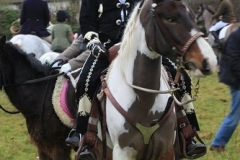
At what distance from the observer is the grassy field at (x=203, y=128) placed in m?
8.60

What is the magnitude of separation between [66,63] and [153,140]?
2.30 metres

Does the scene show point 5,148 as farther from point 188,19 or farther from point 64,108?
point 188,19

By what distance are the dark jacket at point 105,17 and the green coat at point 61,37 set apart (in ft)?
20.6

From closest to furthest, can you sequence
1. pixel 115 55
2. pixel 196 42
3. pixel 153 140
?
pixel 196 42 < pixel 153 140 < pixel 115 55

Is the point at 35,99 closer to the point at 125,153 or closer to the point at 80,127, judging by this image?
the point at 80,127

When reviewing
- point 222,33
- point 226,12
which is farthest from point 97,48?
point 226,12

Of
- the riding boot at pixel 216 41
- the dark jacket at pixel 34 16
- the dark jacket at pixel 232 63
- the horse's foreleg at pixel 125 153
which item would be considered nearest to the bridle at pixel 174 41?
the horse's foreleg at pixel 125 153

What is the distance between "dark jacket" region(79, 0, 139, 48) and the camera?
557 centimetres

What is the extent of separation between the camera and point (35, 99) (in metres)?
6.75

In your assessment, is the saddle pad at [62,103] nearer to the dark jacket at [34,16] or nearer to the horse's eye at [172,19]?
the horse's eye at [172,19]

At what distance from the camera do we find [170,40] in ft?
14.3

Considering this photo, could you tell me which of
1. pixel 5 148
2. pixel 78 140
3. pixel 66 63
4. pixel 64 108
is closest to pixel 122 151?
pixel 78 140

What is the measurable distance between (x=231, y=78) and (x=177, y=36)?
12.1 feet

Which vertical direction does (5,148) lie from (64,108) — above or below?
below
